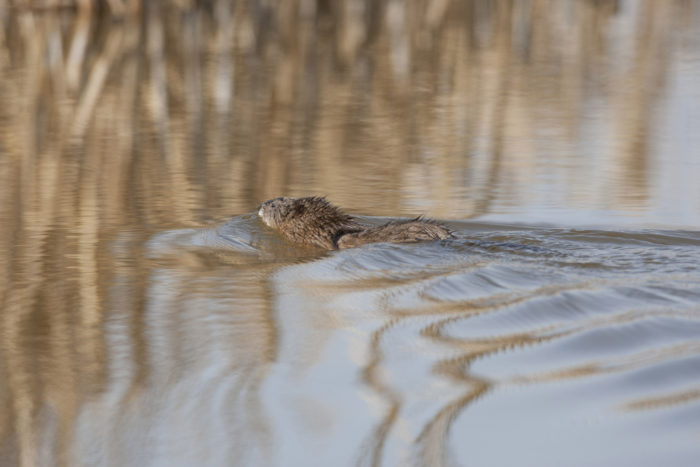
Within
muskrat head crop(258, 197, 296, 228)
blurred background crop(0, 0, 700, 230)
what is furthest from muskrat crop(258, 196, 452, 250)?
blurred background crop(0, 0, 700, 230)

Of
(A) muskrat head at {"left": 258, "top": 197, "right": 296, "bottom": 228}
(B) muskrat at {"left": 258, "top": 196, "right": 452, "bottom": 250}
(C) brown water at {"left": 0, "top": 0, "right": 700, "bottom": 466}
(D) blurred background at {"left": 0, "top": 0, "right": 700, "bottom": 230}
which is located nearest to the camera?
(C) brown water at {"left": 0, "top": 0, "right": 700, "bottom": 466}

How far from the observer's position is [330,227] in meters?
6.46

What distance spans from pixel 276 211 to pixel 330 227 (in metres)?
0.43

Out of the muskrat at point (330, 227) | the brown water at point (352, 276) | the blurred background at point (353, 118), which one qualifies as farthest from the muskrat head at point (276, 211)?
the blurred background at point (353, 118)

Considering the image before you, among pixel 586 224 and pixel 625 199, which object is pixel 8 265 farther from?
pixel 625 199

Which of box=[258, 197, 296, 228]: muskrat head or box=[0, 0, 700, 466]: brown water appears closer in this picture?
box=[0, 0, 700, 466]: brown water

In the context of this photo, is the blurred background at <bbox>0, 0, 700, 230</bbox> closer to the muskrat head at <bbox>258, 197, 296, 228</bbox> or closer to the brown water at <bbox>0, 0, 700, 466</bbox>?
the brown water at <bbox>0, 0, 700, 466</bbox>

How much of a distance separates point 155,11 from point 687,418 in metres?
20.4

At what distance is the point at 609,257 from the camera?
5.71 meters

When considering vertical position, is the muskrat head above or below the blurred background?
below

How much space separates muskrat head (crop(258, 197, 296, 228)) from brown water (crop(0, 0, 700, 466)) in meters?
0.12

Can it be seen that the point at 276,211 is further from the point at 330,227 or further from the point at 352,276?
the point at 352,276

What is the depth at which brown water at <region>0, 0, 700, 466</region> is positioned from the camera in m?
3.70

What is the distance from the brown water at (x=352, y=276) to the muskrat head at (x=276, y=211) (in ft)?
0.39
